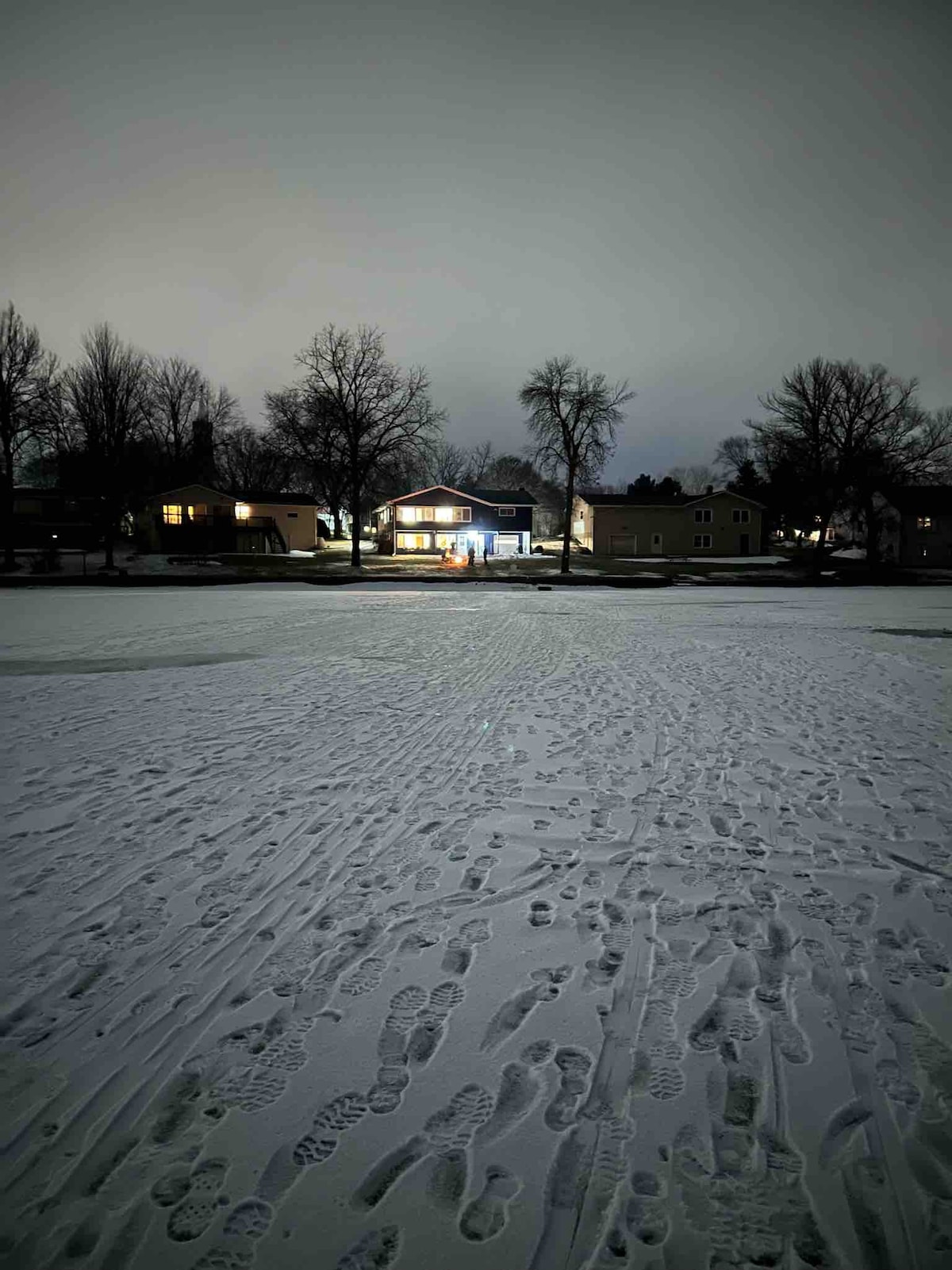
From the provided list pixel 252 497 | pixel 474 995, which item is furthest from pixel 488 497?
pixel 474 995

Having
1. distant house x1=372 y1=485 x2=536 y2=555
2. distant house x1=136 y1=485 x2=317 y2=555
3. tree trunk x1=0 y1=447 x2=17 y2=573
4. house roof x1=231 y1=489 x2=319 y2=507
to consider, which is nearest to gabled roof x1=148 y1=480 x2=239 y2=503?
distant house x1=136 y1=485 x2=317 y2=555

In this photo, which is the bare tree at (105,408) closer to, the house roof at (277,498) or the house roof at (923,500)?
the house roof at (277,498)

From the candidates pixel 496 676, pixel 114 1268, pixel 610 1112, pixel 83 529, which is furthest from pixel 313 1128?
pixel 83 529

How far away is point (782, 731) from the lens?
7.17 meters

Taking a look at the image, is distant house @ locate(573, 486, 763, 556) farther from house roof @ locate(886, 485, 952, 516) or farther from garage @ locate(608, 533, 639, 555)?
house roof @ locate(886, 485, 952, 516)

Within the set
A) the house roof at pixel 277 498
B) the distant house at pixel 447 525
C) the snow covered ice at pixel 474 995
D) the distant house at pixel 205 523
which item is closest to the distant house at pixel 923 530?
the distant house at pixel 447 525

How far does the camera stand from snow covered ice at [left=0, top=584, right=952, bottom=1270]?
81.2 inches

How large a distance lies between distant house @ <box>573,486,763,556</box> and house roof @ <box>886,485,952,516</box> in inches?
432

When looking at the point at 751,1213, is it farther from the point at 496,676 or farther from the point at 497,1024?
the point at 496,676

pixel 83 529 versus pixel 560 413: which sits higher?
pixel 560 413

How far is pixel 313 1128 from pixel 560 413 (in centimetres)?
4503

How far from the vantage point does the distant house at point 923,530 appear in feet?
188

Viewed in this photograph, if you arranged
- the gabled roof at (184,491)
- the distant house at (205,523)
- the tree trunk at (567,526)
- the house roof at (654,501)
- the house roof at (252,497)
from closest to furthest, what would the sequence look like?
the tree trunk at (567,526)
the distant house at (205,523)
the gabled roof at (184,491)
the house roof at (252,497)
the house roof at (654,501)

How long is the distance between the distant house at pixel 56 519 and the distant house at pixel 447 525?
24603 mm
